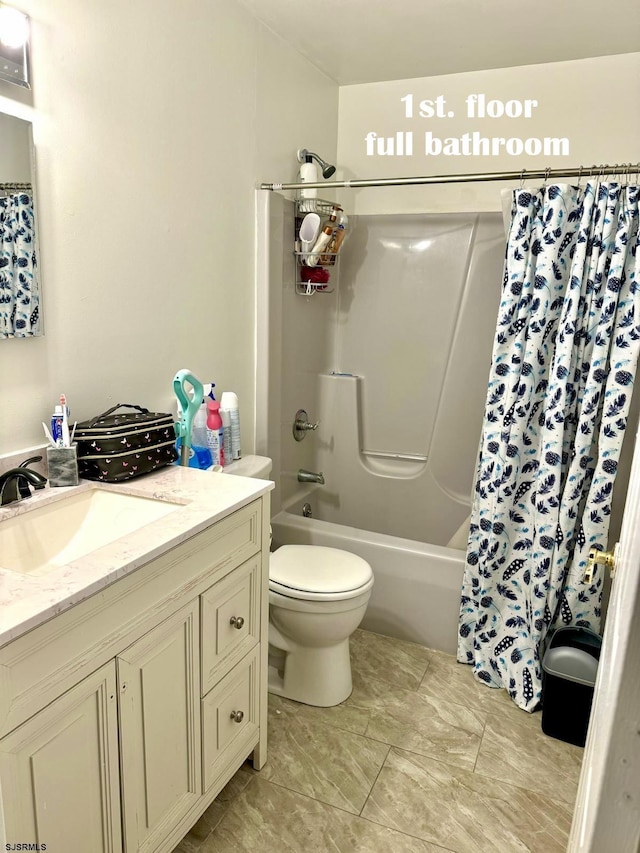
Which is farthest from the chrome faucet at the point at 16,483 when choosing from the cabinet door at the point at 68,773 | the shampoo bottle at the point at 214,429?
the shampoo bottle at the point at 214,429

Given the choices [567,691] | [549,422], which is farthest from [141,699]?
[549,422]

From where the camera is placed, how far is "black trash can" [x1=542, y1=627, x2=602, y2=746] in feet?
6.63

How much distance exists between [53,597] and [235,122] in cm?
182

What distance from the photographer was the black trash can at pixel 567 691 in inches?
79.6

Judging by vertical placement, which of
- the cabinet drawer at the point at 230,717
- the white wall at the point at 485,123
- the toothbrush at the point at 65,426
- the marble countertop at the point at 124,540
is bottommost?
the cabinet drawer at the point at 230,717

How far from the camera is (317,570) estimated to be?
2.22 m

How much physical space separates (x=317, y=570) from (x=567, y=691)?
882mm

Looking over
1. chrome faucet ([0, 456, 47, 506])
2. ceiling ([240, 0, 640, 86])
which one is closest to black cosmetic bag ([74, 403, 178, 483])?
chrome faucet ([0, 456, 47, 506])

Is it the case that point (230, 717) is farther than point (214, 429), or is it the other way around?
point (214, 429)

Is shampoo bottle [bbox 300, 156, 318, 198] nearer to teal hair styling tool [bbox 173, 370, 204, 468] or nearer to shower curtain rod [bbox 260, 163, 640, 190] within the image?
shower curtain rod [bbox 260, 163, 640, 190]

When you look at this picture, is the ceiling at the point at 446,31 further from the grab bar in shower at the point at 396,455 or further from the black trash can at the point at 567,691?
the black trash can at the point at 567,691

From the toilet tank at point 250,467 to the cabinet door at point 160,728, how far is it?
2.44 ft

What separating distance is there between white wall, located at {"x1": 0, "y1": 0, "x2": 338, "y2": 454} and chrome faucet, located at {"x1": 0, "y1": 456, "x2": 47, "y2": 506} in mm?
146

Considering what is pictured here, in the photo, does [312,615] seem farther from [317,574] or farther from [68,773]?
[68,773]
